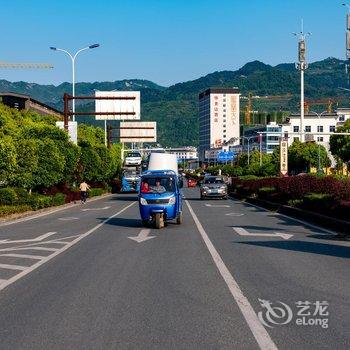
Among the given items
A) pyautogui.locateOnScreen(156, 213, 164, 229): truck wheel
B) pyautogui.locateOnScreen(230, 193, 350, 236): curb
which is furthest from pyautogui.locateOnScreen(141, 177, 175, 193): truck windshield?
pyautogui.locateOnScreen(230, 193, 350, 236): curb

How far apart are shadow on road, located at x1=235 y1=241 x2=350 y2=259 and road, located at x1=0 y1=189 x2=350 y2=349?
0.09ft

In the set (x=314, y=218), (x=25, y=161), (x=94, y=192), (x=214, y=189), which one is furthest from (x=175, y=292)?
(x=94, y=192)

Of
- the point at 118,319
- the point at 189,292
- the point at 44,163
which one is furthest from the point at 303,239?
the point at 44,163

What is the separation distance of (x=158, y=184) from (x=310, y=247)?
8.44 meters

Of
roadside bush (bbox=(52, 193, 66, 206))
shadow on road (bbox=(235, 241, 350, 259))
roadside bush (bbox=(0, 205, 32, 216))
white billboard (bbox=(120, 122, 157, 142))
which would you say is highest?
white billboard (bbox=(120, 122, 157, 142))

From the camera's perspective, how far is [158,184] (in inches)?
953

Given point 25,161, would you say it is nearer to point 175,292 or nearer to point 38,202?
point 38,202

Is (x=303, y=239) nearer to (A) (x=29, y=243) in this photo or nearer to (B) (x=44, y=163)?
(A) (x=29, y=243)

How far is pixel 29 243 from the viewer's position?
63.2ft

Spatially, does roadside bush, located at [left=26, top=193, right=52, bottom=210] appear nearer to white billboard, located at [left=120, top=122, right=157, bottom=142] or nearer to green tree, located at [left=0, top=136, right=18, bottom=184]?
green tree, located at [left=0, top=136, right=18, bottom=184]

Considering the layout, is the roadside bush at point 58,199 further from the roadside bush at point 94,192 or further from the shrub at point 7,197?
the roadside bush at point 94,192

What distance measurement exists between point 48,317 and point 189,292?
2597 mm

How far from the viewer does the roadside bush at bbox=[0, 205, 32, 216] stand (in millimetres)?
32312

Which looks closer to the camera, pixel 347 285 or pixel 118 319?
pixel 118 319
